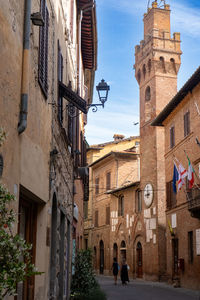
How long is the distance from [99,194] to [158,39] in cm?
1562

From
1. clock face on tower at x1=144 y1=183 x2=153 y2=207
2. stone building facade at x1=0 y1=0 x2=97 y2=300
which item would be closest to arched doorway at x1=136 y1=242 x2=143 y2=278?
clock face on tower at x1=144 y1=183 x2=153 y2=207

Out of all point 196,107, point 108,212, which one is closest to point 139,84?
point 108,212

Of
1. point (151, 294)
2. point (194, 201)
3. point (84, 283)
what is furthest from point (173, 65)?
point (84, 283)

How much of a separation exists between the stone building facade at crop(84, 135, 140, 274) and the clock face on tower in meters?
1.60

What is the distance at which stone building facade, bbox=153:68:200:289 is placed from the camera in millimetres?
20750

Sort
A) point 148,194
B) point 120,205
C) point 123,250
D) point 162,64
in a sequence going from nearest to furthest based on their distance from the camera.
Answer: point 148,194, point 162,64, point 123,250, point 120,205

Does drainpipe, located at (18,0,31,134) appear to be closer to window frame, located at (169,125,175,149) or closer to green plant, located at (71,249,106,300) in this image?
green plant, located at (71,249,106,300)

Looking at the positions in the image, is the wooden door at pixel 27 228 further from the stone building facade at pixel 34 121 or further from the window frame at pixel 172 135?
the window frame at pixel 172 135

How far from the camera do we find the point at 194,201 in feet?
65.8

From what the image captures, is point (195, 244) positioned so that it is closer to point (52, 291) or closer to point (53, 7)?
point (52, 291)

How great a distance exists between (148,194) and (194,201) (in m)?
11.2

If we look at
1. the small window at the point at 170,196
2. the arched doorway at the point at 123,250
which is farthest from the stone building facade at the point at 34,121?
the arched doorway at the point at 123,250

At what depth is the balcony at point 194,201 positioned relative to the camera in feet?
64.9

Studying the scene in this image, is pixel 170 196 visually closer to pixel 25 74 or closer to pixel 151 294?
pixel 151 294
